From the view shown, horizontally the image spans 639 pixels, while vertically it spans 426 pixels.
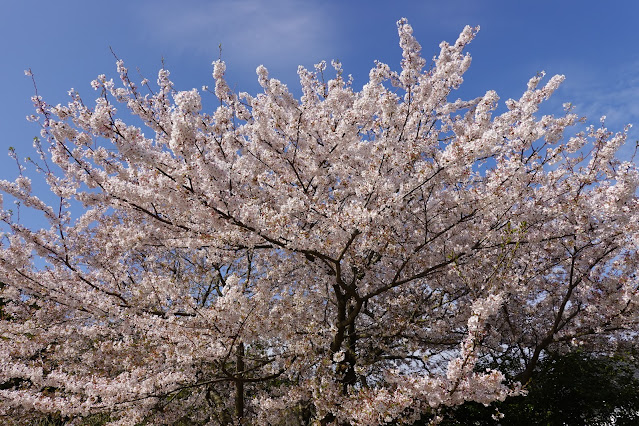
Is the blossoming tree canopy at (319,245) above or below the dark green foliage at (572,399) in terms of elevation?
above

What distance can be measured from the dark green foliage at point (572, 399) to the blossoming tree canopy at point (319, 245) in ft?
2.26

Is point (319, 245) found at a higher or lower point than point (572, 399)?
higher

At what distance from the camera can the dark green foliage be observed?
348 inches

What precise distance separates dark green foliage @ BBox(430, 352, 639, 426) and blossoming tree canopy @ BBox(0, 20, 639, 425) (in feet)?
2.26

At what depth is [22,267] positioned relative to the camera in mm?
8039

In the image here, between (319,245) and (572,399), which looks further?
(572,399)

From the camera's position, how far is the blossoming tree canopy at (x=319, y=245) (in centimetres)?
599

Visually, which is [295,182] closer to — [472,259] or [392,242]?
[392,242]

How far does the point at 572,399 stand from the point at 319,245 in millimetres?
7304

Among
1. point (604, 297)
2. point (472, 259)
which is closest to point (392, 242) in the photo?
point (472, 259)

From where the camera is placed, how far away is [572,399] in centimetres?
916

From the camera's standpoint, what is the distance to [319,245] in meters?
6.25

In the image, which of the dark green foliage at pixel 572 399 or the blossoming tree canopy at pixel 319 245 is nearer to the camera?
the blossoming tree canopy at pixel 319 245

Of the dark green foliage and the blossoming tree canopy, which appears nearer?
the blossoming tree canopy
